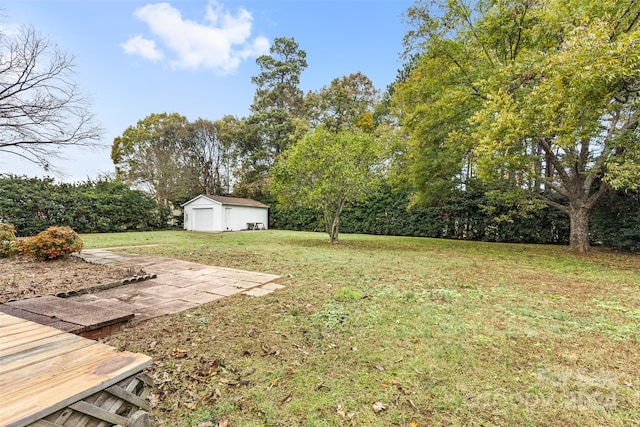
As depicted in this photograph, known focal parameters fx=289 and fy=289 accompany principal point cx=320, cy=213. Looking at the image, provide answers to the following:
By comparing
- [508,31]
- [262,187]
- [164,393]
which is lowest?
[164,393]

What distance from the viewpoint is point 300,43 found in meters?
23.0

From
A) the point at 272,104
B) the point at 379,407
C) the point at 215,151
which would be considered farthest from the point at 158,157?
the point at 379,407

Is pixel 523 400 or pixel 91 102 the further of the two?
pixel 91 102

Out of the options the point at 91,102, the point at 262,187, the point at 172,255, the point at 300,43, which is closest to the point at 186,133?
the point at 262,187

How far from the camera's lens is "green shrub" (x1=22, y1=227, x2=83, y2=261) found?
19.9 feet

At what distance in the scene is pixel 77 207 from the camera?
48.7 feet

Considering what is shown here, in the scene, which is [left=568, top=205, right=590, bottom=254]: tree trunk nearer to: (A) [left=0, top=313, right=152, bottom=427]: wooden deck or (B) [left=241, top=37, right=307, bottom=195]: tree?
(A) [left=0, top=313, right=152, bottom=427]: wooden deck

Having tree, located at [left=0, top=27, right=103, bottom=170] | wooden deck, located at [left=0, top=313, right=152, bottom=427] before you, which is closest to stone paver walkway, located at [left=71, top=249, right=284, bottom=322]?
wooden deck, located at [left=0, top=313, right=152, bottom=427]

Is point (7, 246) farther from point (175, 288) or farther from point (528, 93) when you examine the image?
point (528, 93)

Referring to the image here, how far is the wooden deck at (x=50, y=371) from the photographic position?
1.21 m

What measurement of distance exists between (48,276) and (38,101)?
6.58 m

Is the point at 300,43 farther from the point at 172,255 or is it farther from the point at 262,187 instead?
the point at 172,255

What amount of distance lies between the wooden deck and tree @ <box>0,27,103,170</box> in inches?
360

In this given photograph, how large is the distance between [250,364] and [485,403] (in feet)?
5.58
